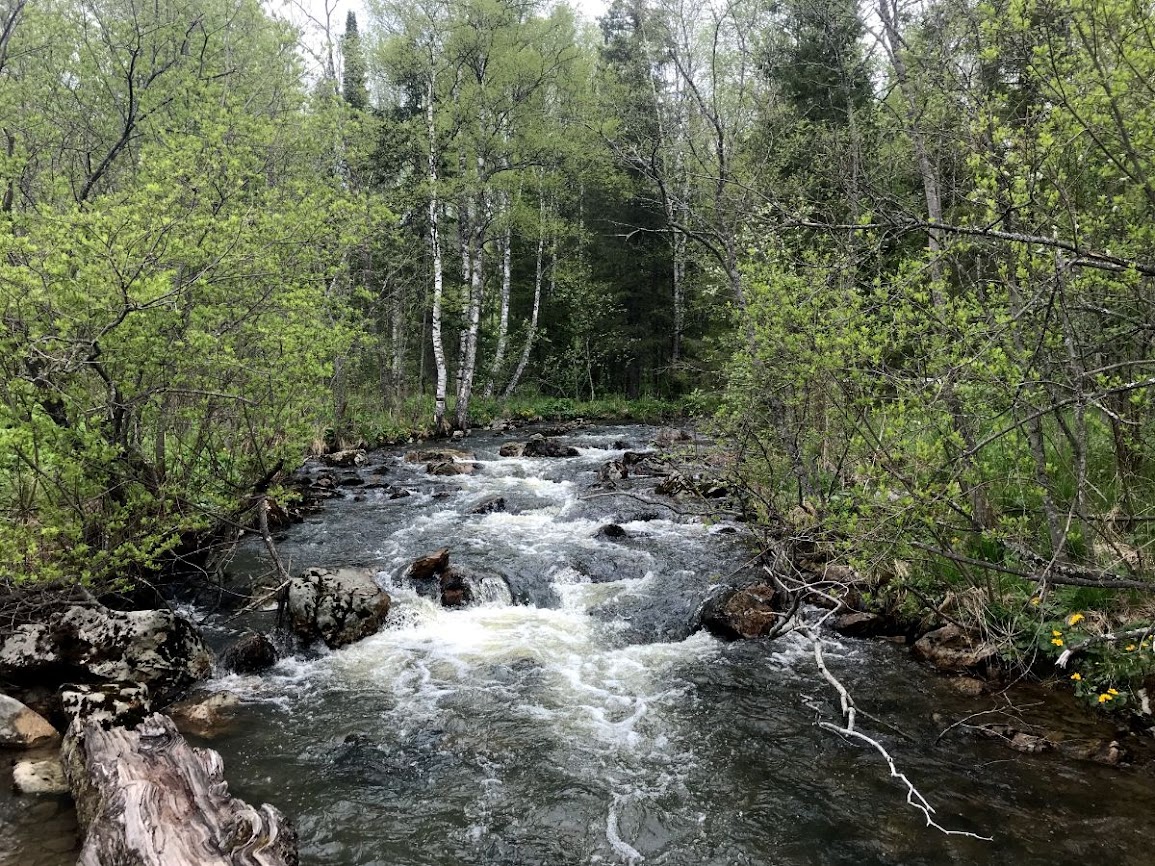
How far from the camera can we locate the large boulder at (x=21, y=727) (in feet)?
18.1

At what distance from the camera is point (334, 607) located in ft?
26.9

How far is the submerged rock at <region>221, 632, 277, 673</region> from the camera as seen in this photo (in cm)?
730

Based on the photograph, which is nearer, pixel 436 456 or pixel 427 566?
pixel 427 566

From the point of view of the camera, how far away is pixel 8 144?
398 inches

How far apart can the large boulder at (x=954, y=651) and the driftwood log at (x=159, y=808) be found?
6269 millimetres

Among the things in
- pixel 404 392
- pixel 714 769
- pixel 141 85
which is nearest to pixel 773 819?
pixel 714 769

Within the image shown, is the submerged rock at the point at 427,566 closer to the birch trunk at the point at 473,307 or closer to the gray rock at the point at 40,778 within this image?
the gray rock at the point at 40,778

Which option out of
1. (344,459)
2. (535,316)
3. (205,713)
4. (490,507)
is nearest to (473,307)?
(535,316)

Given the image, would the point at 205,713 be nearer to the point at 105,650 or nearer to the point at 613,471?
the point at 105,650

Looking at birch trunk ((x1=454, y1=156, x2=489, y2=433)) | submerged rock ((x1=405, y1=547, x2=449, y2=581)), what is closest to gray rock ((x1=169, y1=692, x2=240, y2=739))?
submerged rock ((x1=405, y1=547, x2=449, y2=581))

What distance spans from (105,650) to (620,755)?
502 centimetres

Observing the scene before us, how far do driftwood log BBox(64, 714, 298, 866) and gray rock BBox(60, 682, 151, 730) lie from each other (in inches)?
22.0

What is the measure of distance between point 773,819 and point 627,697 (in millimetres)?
2064

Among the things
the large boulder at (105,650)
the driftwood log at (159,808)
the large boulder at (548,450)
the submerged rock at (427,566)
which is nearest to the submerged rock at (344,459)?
the large boulder at (548,450)
